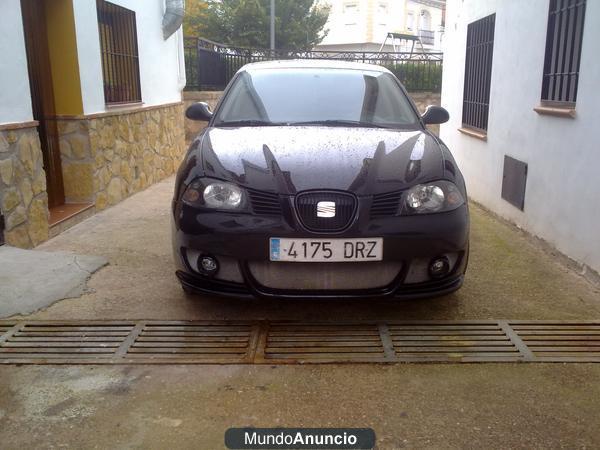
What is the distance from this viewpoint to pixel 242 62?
15.9 metres

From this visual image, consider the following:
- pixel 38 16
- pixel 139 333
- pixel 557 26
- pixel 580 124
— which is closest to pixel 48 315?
pixel 139 333

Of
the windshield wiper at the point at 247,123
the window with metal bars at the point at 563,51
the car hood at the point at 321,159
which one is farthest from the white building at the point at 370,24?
the car hood at the point at 321,159

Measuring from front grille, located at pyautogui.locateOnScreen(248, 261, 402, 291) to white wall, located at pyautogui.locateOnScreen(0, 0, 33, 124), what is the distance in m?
2.81

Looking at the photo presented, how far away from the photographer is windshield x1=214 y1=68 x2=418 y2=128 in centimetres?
414

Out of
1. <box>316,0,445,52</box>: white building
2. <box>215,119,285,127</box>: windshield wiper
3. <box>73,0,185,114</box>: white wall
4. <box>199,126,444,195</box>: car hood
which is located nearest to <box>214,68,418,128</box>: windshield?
<box>215,119,285,127</box>: windshield wiper

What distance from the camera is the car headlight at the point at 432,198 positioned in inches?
124

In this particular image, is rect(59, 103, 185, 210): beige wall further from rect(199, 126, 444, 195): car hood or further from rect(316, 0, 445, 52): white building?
rect(316, 0, 445, 52): white building

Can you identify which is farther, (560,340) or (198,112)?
(198,112)

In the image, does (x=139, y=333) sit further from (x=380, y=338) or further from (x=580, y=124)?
(x=580, y=124)

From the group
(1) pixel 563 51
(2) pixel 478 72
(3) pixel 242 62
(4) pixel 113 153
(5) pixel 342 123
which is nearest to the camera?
(5) pixel 342 123

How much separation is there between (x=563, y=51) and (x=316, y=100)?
96.9 inches

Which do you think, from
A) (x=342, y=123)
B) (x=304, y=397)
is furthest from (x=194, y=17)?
(x=304, y=397)

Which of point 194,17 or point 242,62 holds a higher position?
point 194,17

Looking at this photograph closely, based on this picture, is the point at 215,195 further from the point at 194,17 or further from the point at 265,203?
the point at 194,17
